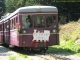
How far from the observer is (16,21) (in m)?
19.1

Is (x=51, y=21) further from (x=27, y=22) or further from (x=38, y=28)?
(x=27, y=22)

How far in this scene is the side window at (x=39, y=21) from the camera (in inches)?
712

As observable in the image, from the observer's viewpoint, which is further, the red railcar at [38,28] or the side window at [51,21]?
the side window at [51,21]

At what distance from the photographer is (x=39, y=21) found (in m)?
18.1

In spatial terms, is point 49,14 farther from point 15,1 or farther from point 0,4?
point 0,4

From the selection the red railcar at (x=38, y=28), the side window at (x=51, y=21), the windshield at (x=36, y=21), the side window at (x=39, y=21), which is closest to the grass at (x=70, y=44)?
the red railcar at (x=38, y=28)

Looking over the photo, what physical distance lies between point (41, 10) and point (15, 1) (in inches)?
1807

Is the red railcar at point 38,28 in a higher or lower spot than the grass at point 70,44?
higher

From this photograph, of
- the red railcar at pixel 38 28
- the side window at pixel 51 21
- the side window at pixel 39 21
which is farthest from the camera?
the side window at pixel 51 21

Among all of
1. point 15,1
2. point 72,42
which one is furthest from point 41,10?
point 15,1

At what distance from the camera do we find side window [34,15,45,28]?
18094 millimetres

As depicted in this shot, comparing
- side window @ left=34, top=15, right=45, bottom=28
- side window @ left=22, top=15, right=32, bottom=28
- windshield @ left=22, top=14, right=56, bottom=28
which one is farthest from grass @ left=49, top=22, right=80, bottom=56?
side window @ left=22, top=15, right=32, bottom=28

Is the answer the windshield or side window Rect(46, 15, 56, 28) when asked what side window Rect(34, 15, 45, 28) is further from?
side window Rect(46, 15, 56, 28)

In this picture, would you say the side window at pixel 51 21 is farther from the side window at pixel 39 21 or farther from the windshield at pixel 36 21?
the side window at pixel 39 21
